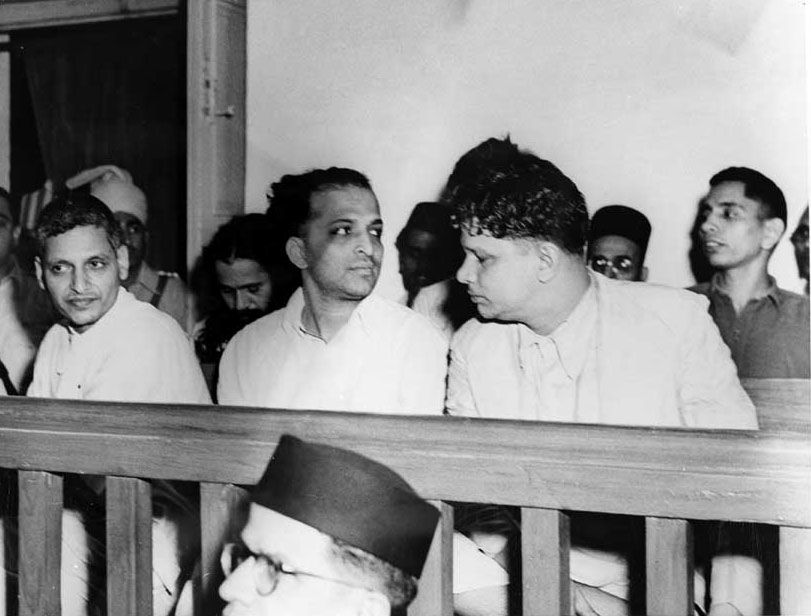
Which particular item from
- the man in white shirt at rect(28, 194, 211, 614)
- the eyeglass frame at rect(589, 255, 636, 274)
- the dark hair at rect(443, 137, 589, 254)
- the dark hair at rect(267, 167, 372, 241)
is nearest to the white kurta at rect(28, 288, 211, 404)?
the man in white shirt at rect(28, 194, 211, 614)

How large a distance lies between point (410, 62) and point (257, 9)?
24cm

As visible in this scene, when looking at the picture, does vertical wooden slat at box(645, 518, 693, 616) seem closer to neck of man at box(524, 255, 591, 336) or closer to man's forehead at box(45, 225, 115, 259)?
neck of man at box(524, 255, 591, 336)

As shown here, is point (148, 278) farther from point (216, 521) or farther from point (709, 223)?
point (709, 223)

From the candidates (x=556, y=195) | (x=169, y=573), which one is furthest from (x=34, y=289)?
(x=556, y=195)

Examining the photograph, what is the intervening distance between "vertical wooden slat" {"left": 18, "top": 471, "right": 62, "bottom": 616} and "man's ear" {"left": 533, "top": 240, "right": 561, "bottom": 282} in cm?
68

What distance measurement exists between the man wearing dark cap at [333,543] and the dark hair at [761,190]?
48 centimetres

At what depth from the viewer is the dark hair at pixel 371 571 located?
40.2 inches

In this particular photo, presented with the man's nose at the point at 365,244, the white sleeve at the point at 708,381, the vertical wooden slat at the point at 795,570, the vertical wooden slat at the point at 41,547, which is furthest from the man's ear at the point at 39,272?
the vertical wooden slat at the point at 795,570

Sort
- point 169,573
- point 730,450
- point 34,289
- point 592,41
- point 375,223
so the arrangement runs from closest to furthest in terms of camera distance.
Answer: point 730,450 → point 592,41 → point 375,223 → point 169,573 → point 34,289

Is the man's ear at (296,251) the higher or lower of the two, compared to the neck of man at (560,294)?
higher

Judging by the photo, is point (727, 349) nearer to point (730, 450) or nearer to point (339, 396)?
Result: point (730, 450)

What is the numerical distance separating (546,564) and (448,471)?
0.14m

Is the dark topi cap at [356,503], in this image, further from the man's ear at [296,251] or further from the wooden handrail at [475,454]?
the man's ear at [296,251]

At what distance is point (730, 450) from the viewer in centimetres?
96
